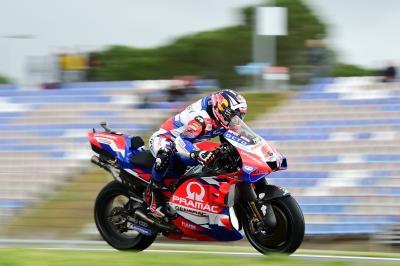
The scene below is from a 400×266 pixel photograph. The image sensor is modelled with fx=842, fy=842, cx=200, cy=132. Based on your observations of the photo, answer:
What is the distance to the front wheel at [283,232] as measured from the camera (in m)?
7.42

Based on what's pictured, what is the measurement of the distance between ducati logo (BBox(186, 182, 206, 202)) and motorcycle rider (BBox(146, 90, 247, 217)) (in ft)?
0.70

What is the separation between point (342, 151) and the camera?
1622 centimetres

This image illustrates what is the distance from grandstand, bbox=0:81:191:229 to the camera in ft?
50.8

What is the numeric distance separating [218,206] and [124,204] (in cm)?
119

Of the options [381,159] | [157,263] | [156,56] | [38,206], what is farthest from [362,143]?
[156,56]

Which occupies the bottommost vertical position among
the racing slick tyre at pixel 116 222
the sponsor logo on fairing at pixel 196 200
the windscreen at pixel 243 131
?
the racing slick tyre at pixel 116 222

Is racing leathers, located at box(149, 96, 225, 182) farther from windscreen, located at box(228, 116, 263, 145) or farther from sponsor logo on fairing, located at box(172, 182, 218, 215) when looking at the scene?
sponsor logo on fairing, located at box(172, 182, 218, 215)

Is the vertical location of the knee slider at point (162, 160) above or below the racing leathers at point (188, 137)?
below

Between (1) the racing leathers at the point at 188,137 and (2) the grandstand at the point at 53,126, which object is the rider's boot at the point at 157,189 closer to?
(1) the racing leathers at the point at 188,137

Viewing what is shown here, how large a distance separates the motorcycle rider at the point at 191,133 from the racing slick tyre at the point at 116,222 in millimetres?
328

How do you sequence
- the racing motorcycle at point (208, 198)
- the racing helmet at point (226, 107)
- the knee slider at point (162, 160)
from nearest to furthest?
the racing motorcycle at point (208, 198)
the racing helmet at point (226, 107)
the knee slider at point (162, 160)

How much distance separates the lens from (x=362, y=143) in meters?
16.5

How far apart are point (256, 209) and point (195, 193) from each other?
0.80m

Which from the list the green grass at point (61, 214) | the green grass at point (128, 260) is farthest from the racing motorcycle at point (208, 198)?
the green grass at point (61, 214)
